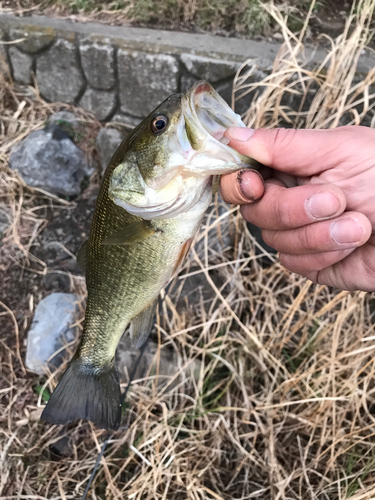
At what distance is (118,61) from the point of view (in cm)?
305

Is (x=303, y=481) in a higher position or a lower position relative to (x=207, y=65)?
lower

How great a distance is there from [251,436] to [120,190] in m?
1.65

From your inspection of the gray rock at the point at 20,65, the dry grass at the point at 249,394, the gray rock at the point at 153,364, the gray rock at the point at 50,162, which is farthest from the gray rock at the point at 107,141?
the gray rock at the point at 153,364

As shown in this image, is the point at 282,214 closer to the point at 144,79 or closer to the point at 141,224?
the point at 141,224

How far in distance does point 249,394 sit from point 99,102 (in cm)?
270

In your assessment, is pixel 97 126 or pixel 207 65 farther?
pixel 97 126

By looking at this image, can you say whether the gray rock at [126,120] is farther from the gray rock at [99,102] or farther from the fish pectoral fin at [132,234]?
the fish pectoral fin at [132,234]

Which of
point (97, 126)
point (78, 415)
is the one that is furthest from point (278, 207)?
point (97, 126)

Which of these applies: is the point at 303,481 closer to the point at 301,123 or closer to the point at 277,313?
the point at 277,313

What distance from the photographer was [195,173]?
1.18 m

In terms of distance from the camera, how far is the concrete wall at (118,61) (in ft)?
9.01

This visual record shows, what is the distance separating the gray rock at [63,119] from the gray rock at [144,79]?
0.53 metres

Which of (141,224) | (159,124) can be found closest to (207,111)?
(159,124)

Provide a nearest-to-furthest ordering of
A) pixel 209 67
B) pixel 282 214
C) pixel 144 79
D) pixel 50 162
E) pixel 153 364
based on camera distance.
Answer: pixel 282 214 < pixel 153 364 < pixel 209 67 < pixel 144 79 < pixel 50 162
